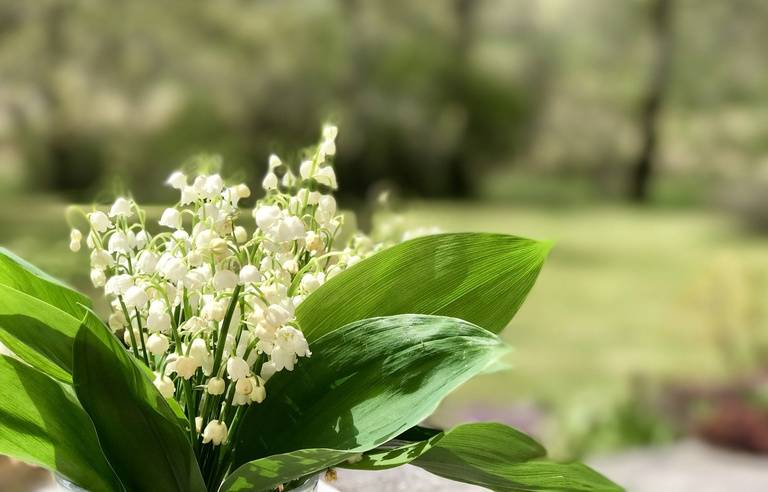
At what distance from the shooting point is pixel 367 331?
0.27 m

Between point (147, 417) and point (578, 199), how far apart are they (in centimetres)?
226

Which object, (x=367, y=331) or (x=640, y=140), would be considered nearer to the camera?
(x=367, y=331)

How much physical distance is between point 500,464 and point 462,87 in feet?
6.86

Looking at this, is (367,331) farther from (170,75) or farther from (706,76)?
(706,76)

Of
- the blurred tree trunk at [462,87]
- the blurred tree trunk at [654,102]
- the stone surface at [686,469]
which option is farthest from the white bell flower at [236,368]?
the blurred tree trunk at [654,102]

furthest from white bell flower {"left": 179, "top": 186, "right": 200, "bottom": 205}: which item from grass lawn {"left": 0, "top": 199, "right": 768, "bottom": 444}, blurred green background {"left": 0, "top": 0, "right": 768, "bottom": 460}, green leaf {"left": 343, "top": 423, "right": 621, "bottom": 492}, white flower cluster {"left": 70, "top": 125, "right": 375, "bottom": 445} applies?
grass lawn {"left": 0, "top": 199, "right": 768, "bottom": 444}

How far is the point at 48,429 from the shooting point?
0.29 meters

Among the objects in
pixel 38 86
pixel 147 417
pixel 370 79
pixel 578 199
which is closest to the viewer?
pixel 147 417

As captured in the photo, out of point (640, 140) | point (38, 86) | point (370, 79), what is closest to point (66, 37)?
point (38, 86)

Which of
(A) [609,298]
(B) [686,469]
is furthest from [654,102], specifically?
(B) [686,469]

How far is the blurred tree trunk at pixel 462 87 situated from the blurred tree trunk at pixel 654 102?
1.63 feet

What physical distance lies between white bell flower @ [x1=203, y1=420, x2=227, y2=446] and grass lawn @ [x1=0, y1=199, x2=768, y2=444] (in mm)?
1924

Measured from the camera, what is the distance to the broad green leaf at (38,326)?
0.27m

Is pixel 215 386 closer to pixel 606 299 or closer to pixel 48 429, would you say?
pixel 48 429
